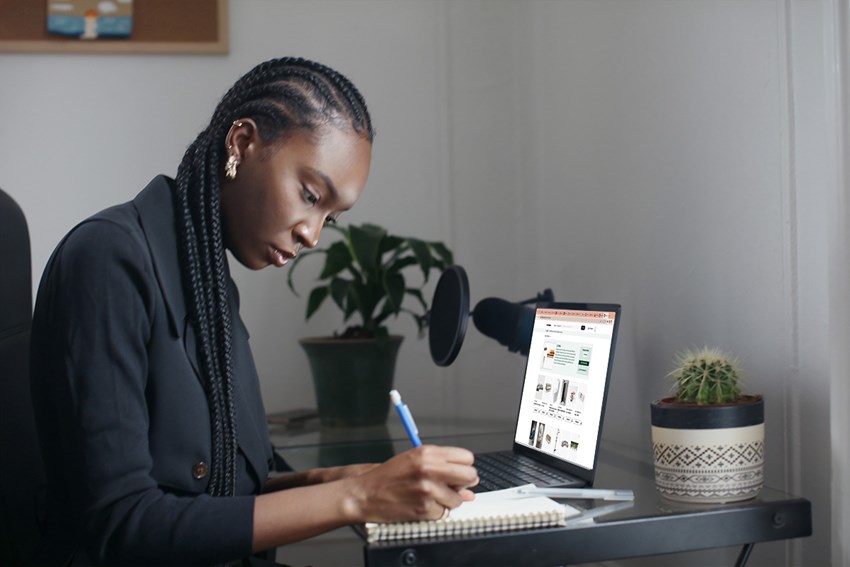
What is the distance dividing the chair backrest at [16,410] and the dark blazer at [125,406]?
0.04 m

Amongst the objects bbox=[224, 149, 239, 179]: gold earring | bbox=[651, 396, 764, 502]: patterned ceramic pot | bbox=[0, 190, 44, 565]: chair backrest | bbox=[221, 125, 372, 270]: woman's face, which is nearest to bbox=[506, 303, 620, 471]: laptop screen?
bbox=[651, 396, 764, 502]: patterned ceramic pot

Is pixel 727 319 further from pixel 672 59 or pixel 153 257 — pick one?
pixel 153 257

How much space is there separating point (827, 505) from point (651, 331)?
0.49m

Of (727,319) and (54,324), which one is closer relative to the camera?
(54,324)

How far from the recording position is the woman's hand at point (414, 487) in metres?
0.86

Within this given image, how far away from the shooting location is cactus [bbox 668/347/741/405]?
1052 millimetres

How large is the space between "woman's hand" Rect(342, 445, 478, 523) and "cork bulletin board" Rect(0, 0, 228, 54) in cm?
166

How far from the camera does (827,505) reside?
110cm

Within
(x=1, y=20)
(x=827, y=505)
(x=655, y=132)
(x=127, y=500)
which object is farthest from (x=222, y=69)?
(x=827, y=505)

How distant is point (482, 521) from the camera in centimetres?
89

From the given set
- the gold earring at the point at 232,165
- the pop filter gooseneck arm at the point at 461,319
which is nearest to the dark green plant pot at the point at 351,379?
the pop filter gooseneck arm at the point at 461,319

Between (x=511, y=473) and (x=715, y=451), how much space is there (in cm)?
27

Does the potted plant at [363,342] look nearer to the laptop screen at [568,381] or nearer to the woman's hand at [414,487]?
the laptop screen at [568,381]

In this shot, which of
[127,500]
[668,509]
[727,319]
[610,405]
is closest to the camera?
[127,500]
